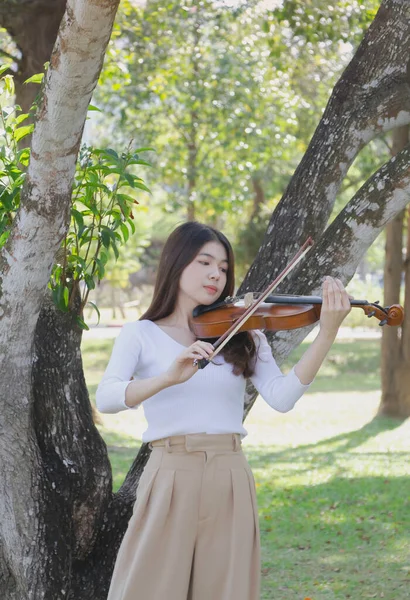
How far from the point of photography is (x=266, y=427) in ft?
37.4

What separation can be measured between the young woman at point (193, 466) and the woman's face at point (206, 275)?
16cm

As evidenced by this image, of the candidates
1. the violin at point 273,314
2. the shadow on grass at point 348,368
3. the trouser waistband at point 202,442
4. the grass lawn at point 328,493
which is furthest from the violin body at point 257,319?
the shadow on grass at point 348,368

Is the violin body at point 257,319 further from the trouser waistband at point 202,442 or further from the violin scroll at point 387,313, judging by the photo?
the trouser waistband at point 202,442

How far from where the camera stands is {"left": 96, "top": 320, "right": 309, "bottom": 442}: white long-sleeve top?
275cm

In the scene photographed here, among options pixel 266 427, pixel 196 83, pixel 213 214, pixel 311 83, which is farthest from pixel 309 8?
pixel 213 214

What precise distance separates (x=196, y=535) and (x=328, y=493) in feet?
15.8

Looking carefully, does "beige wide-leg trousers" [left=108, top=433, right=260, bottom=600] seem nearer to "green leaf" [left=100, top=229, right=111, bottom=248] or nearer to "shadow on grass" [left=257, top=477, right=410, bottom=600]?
"green leaf" [left=100, top=229, right=111, bottom=248]

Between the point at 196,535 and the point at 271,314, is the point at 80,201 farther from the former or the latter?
the point at 196,535

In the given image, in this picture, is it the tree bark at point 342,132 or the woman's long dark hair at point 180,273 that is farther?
the tree bark at point 342,132

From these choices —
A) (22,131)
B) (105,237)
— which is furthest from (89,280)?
(22,131)

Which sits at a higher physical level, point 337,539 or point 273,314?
point 273,314

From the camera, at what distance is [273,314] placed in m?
2.92

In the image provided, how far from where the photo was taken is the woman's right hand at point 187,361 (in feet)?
8.02

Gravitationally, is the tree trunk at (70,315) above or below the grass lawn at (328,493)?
above
